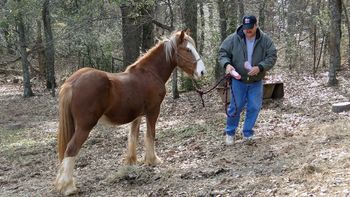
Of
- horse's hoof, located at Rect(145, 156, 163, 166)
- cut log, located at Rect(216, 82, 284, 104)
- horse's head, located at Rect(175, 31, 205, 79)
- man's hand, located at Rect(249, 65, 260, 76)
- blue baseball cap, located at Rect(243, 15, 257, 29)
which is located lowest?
cut log, located at Rect(216, 82, 284, 104)

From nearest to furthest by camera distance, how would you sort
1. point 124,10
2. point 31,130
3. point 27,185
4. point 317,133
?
point 27,185 < point 317,133 < point 31,130 < point 124,10

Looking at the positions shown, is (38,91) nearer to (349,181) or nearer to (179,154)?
(179,154)

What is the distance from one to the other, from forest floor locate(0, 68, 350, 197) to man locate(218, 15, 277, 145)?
1.89 feet

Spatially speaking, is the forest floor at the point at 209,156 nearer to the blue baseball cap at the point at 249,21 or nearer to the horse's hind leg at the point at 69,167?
the horse's hind leg at the point at 69,167

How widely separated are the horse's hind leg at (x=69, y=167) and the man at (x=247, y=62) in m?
2.52

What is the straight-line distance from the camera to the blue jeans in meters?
7.10

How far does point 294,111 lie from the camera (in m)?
9.70

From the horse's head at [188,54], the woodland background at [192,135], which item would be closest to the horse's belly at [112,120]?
the woodland background at [192,135]

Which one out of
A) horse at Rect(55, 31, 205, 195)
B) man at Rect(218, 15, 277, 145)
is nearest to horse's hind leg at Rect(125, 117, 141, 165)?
horse at Rect(55, 31, 205, 195)

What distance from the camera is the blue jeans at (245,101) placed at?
23.3 ft

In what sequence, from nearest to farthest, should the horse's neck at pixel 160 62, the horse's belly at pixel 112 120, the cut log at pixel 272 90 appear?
the horse's belly at pixel 112 120 → the horse's neck at pixel 160 62 → the cut log at pixel 272 90

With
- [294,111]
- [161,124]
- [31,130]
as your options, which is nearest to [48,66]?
[31,130]

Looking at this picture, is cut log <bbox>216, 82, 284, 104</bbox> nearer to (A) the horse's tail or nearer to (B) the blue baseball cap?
(B) the blue baseball cap

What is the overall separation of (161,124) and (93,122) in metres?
4.65
